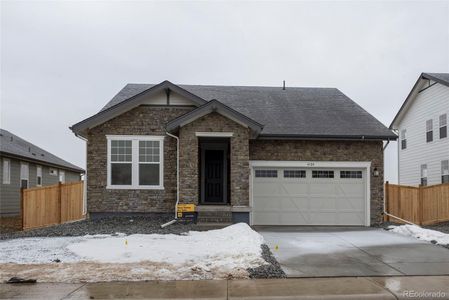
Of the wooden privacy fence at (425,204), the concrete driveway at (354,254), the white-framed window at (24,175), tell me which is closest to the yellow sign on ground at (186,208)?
the concrete driveway at (354,254)

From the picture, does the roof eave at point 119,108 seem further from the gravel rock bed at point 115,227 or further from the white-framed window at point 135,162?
the gravel rock bed at point 115,227

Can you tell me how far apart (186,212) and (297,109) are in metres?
7.05

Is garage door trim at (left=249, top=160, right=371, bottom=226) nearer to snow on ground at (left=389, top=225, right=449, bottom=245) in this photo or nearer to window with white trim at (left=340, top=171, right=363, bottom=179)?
window with white trim at (left=340, top=171, right=363, bottom=179)

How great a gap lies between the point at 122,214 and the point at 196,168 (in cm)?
330

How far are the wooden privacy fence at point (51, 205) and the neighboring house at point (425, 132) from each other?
57.3 feet

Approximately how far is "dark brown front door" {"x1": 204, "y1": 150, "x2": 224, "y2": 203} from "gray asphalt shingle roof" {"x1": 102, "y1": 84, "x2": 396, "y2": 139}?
2.24 metres

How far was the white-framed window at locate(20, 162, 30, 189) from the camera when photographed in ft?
84.4

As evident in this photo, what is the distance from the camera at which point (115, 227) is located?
47.2 ft

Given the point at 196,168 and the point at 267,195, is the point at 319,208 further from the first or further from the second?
the point at 196,168

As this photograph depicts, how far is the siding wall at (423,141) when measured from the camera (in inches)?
885

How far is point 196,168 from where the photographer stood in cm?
1509

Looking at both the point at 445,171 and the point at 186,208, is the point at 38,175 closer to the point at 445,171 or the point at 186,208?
the point at 186,208

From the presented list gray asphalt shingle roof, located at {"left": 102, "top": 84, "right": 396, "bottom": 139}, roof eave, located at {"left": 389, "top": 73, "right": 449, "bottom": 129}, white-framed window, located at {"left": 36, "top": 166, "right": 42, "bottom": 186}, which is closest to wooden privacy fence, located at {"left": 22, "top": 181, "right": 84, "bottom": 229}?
gray asphalt shingle roof, located at {"left": 102, "top": 84, "right": 396, "bottom": 139}

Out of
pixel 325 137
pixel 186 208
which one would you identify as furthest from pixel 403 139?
pixel 186 208
